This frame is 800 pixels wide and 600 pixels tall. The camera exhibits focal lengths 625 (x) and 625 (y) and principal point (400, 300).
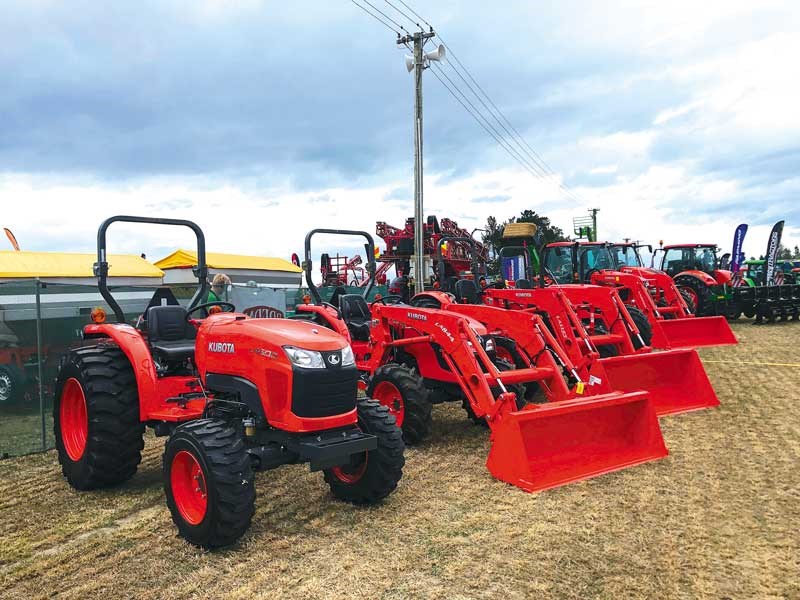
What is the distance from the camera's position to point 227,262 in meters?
17.5

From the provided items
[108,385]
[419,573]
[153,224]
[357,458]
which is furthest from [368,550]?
[153,224]

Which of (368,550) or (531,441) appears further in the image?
(531,441)

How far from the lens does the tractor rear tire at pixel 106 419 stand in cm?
432

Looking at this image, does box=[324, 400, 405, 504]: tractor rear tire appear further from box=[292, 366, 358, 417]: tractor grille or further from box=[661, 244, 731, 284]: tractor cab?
box=[661, 244, 731, 284]: tractor cab

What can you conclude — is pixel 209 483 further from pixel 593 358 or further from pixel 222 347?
pixel 593 358

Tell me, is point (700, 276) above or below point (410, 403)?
above

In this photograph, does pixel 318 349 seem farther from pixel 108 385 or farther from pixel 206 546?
pixel 108 385

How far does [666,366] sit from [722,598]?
13.8ft

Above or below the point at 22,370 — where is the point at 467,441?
below

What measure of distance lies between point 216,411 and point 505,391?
2165 mm

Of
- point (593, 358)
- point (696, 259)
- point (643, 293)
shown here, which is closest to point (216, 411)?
point (593, 358)

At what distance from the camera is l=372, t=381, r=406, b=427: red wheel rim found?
5.63 meters

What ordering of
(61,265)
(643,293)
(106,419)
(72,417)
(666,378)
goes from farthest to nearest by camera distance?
(61,265) → (643,293) → (666,378) → (72,417) → (106,419)

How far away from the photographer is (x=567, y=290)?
9.11 meters
